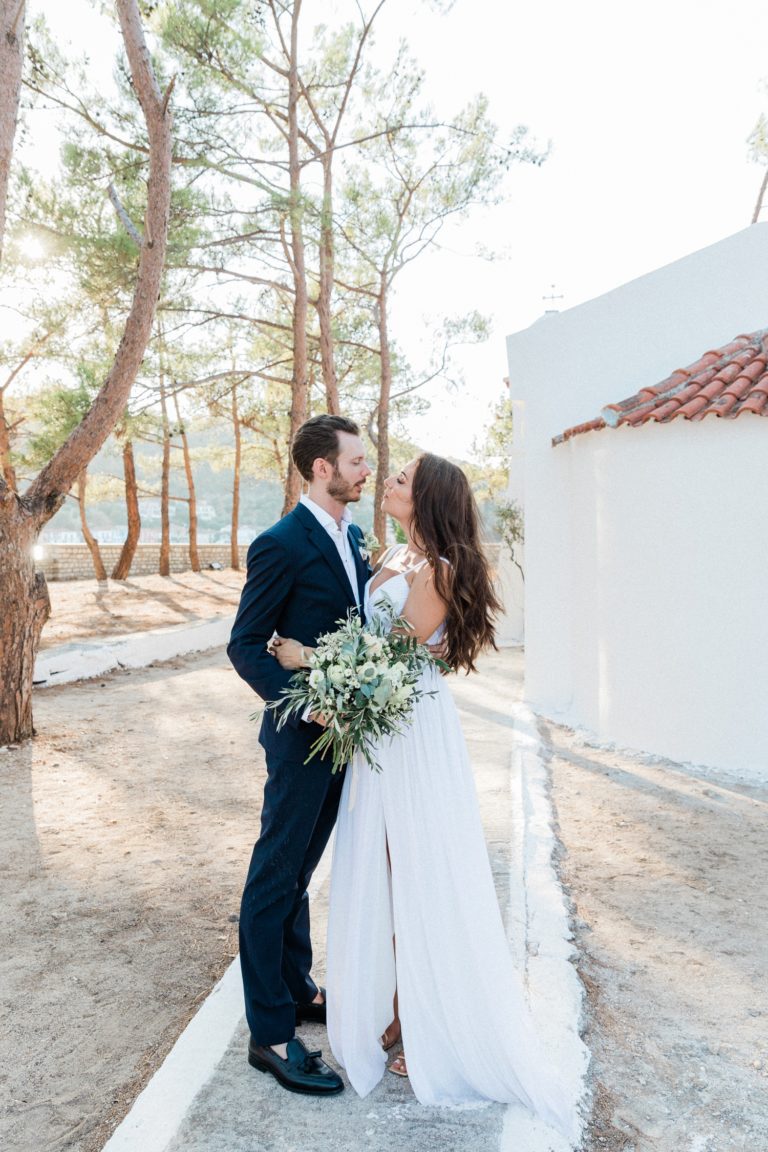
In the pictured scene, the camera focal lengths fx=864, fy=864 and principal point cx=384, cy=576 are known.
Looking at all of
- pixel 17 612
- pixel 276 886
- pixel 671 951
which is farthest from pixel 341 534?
pixel 17 612

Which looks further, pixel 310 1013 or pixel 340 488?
pixel 310 1013

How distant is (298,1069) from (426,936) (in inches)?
23.9

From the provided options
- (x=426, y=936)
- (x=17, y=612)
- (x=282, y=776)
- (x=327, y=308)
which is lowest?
(x=426, y=936)

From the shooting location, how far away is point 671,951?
4.22 m

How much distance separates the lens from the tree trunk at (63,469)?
25.2ft

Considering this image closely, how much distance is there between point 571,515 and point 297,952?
7346mm

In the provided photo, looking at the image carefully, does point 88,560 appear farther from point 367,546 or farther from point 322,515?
point 322,515

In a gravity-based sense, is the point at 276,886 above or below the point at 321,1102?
above

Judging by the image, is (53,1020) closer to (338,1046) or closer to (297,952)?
(297,952)

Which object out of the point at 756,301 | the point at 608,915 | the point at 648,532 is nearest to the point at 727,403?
the point at 648,532

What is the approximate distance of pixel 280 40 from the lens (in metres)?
15.5

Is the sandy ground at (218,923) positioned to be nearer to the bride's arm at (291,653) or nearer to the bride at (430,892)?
the bride at (430,892)

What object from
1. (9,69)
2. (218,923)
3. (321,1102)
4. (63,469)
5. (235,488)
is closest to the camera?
(321,1102)

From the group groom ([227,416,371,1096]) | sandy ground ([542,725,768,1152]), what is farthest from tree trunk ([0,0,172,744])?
groom ([227,416,371,1096])
